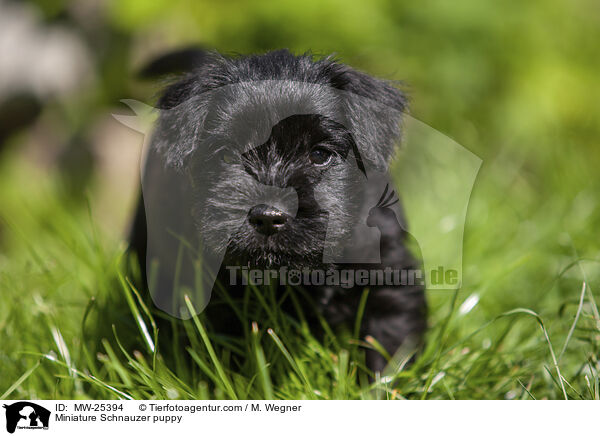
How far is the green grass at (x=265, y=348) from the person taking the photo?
57.0 inches

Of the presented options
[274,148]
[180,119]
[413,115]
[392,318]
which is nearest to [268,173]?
[274,148]

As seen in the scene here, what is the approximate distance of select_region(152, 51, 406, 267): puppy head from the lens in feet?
4.24

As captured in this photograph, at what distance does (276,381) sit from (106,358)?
17.9 inches

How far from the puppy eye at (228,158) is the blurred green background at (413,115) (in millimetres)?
286

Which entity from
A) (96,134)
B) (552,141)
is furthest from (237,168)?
(552,141)

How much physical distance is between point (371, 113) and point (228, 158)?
14.3 inches

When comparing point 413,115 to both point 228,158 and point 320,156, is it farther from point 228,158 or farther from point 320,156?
point 228,158

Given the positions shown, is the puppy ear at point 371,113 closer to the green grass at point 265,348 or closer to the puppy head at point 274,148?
the puppy head at point 274,148

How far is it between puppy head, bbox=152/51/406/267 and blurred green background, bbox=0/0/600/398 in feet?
0.35

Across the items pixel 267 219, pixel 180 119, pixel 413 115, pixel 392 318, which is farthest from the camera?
pixel 392 318

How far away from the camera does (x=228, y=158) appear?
1338mm

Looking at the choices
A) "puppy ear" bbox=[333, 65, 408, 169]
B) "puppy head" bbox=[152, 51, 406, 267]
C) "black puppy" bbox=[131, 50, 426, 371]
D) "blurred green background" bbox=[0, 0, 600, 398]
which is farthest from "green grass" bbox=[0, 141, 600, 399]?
"puppy ear" bbox=[333, 65, 408, 169]
